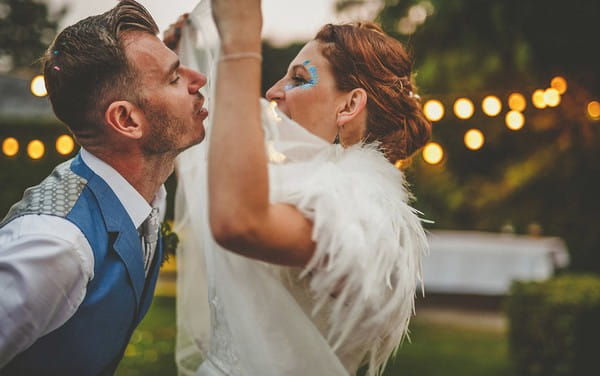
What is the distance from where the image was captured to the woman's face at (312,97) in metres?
1.98

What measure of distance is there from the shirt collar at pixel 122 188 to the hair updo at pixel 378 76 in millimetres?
719

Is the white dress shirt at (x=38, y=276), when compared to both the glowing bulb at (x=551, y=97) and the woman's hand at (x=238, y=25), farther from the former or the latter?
the glowing bulb at (x=551, y=97)

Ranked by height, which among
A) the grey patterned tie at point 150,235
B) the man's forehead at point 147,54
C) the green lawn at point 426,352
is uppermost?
the man's forehead at point 147,54

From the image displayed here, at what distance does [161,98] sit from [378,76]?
0.69m

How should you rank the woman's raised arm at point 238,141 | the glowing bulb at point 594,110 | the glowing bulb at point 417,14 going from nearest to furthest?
the woman's raised arm at point 238,141 < the glowing bulb at point 594,110 < the glowing bulb at point 417,14

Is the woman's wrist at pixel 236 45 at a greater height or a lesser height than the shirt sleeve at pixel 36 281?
greater

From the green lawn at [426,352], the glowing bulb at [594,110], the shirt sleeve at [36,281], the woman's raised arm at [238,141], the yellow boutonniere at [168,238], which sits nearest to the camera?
the woman's raised arm at [238,141]

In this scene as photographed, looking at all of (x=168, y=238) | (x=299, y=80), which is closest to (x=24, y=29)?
(x=168, y=238)

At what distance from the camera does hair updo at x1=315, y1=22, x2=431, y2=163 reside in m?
2.02

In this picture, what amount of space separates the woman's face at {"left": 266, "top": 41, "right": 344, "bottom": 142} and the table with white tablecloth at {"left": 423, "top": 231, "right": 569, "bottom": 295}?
331 inches

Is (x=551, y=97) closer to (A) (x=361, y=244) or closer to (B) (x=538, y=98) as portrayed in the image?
(B) (x=538, y=98)

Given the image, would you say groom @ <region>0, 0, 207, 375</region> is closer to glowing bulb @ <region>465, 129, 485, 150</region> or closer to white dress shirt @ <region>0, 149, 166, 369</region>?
white dress shirt @ <region>0, 149, 166, 369</region>

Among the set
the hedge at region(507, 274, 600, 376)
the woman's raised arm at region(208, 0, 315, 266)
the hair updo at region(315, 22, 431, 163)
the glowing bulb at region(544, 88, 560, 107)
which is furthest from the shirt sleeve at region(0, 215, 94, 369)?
the hedge at region(507, 274, 600, 376)

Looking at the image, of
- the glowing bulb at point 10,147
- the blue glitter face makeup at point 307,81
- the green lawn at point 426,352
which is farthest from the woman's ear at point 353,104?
the green lawn at point 426,352
